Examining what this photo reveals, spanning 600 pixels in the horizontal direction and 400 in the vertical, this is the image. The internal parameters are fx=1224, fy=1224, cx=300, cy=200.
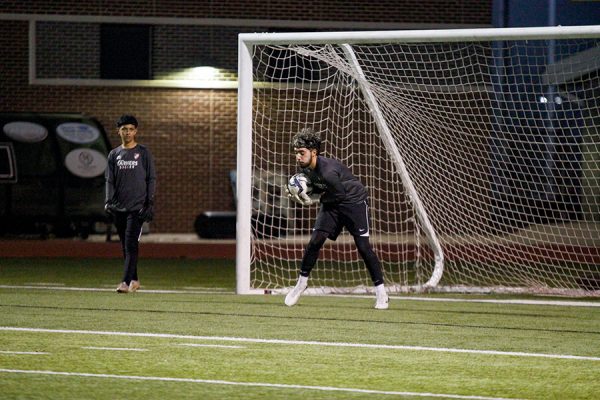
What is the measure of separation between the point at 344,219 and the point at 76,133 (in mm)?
13978

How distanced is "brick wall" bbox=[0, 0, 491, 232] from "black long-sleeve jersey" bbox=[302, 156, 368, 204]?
1685 centimetres

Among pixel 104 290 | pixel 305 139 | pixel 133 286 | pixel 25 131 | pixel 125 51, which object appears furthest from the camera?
pixel 125 51

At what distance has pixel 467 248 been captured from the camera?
56.1 ft

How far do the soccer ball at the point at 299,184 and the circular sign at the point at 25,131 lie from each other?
13963mm

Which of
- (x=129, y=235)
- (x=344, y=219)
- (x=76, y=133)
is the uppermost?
(x=76, y=133)

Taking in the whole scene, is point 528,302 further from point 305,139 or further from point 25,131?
point 25,131

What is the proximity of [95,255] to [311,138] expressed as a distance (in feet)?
34.2

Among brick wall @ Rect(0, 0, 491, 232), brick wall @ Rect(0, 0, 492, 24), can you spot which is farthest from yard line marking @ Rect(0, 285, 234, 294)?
brick wall @ Rect(0, 0, 492, 24)

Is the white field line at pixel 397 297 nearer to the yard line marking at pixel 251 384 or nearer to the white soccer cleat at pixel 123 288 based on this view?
the white soccer cleat at pixel 123 288

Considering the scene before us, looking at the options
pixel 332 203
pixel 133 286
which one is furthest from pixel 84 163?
pixel 332 203

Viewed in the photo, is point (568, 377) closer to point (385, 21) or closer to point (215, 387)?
point (215, 387)

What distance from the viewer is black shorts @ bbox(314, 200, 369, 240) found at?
11758 mm

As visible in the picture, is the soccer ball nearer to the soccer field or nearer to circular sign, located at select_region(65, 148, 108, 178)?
the soccer field

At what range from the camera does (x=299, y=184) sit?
11.6 m
